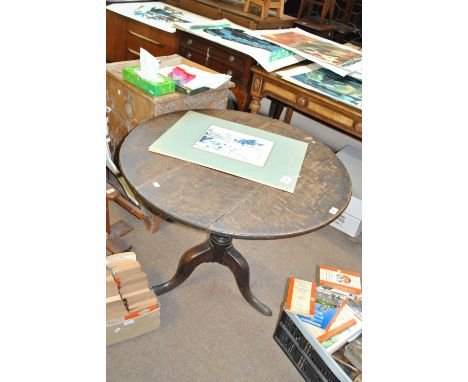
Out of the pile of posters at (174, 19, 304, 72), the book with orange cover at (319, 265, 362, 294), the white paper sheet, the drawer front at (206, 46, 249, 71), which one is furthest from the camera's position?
the drawer front at (206, 46, 249, 71)

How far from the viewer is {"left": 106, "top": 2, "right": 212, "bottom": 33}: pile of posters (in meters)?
2.55

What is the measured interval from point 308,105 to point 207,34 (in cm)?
77

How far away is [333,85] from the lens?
1.85 m

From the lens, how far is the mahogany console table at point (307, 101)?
1.74 meters

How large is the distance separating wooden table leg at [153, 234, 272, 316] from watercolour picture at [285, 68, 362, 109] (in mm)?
859

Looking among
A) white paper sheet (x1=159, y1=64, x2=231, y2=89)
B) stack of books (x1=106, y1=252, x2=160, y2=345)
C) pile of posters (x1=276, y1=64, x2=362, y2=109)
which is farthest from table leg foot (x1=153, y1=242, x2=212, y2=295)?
pile of posters (x1=276, y1=64, x2=362, y2=109)

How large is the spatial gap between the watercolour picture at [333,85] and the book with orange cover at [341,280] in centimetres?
75

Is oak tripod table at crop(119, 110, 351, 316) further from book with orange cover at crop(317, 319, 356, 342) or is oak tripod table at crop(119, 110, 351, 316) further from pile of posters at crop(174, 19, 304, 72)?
pile of posters at crop(174, 19, 304, 72)

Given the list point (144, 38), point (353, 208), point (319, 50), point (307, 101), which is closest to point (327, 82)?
point (307, 101)

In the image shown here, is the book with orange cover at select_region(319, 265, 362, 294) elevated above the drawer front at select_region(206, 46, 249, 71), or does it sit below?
below

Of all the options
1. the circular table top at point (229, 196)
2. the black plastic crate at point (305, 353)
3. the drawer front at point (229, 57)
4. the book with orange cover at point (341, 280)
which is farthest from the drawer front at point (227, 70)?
the black plastic crate at point (305, 353)

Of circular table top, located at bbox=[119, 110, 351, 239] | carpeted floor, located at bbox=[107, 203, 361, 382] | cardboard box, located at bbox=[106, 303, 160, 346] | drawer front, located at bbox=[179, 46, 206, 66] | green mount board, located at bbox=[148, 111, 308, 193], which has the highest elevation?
drawer front, located at bbox=[179, 46, 206, 66]

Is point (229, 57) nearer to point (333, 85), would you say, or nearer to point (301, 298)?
point (333, 85)

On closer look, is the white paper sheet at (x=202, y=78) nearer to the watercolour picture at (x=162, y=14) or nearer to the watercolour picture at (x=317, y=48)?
the watercolour picture at (x=317, y=48)
